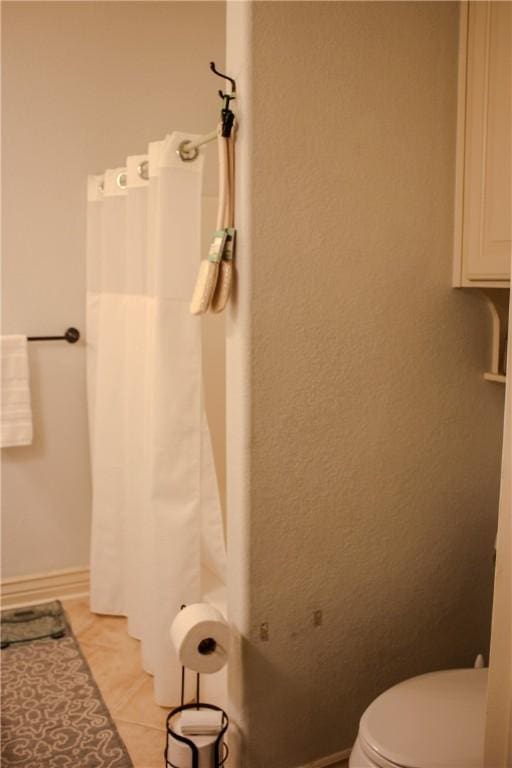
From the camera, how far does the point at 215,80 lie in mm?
2781

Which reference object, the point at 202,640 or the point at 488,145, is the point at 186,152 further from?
the point at 202,640

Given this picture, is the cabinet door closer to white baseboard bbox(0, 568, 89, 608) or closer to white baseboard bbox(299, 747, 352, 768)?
white baseboard bbox(299, 747, 352, 768)

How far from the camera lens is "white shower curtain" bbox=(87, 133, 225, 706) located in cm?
203

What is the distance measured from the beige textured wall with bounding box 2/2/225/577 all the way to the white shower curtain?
0.31 m

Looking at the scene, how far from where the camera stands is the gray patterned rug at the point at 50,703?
191cm

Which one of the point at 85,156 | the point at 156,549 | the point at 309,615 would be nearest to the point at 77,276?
the point at 85,156

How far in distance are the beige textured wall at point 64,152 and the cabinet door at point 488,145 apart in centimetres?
113

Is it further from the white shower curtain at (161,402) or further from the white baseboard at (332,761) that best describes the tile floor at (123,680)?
the white baseboard at (332,761)

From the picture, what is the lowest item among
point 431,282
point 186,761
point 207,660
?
point 186,761

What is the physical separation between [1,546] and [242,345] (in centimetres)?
158

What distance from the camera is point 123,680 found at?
7.49ft

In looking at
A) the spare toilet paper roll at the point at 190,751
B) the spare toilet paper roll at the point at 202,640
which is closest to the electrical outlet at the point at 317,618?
the spare toilet paper roll at the point at 202,640

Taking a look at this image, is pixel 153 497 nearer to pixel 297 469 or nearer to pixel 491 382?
pixel 297 469

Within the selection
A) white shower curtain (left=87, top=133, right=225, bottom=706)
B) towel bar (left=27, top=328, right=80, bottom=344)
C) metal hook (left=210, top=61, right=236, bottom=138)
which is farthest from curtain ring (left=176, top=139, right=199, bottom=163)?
towel bar (left=27, top=328, right=80, bottom=344)
